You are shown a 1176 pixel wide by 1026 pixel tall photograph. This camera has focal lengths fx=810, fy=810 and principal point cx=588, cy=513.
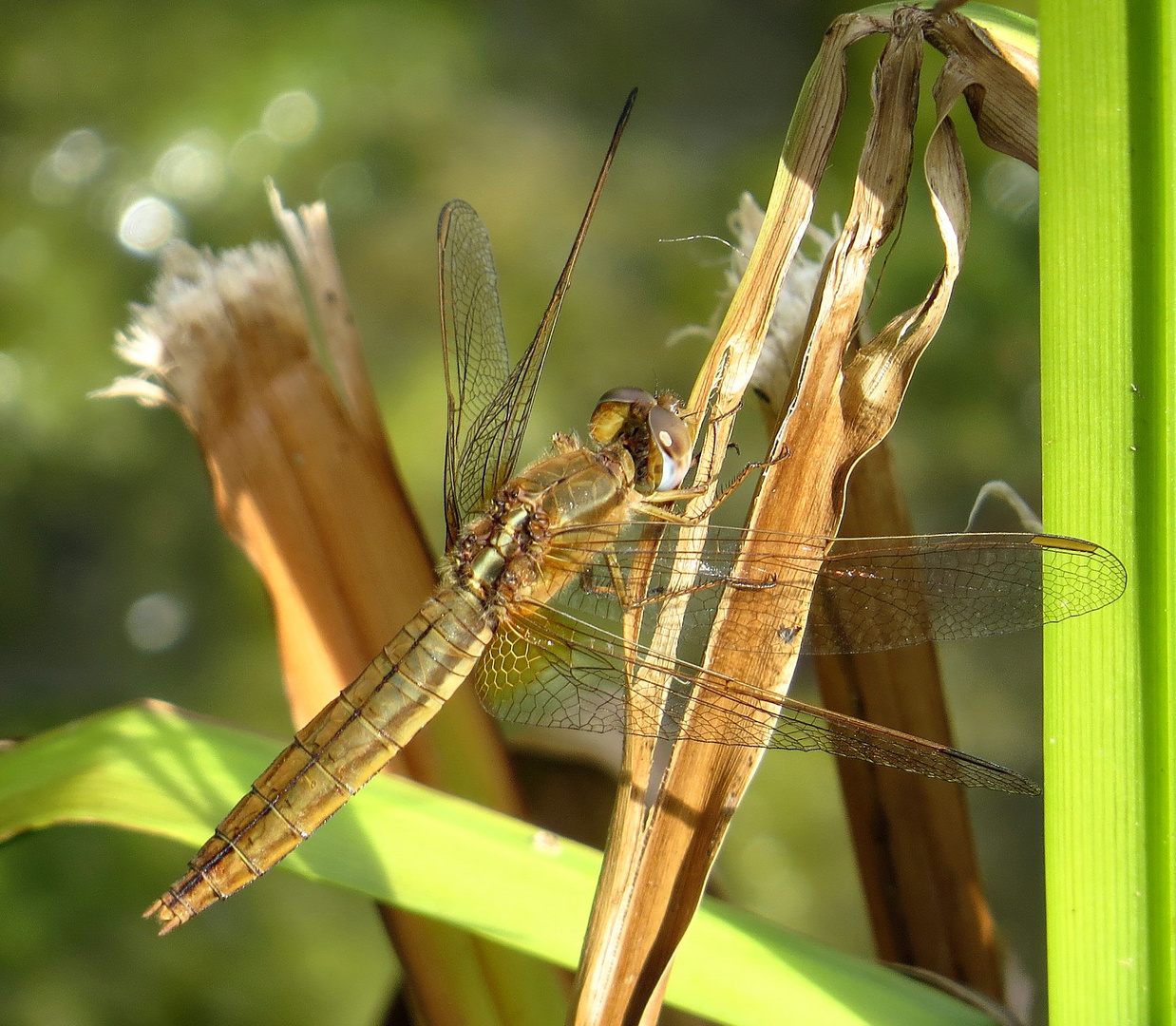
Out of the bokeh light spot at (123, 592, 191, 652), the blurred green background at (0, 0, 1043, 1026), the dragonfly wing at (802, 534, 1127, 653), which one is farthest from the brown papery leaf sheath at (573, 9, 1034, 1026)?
the bokeh light spot at (123, 592, 191, 652)

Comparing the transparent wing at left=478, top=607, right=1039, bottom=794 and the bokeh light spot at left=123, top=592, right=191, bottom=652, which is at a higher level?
the transparent wing at left=478, top=607, right=1039, bottom=794

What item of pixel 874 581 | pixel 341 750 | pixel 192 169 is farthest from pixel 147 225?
pixel 874 581

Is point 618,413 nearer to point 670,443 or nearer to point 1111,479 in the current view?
point 670,443

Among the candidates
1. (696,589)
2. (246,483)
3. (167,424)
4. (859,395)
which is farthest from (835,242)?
(167,424)

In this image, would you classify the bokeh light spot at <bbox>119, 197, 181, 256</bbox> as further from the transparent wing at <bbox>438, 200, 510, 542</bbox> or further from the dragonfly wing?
the dragonfly wing

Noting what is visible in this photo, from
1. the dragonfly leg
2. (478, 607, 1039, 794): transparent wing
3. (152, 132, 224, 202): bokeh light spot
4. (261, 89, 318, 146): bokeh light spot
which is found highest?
(261, 89, 318, 146): bokeh light spot

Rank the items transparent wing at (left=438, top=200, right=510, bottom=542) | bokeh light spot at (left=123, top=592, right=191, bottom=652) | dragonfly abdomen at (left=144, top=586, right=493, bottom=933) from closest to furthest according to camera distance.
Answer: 1. dragonfly abdomen at (left=144, top=586, right=493, bottom=933)
2. transparent wing at (left=438, top=200, right=510, bottom=542)
3. bokeh light spot at (left=123, top=592, right=191, bottom=652)

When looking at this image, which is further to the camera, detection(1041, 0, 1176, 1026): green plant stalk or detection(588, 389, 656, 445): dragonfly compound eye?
detection(588, 389, 656, 445): dragonfly compound eye
